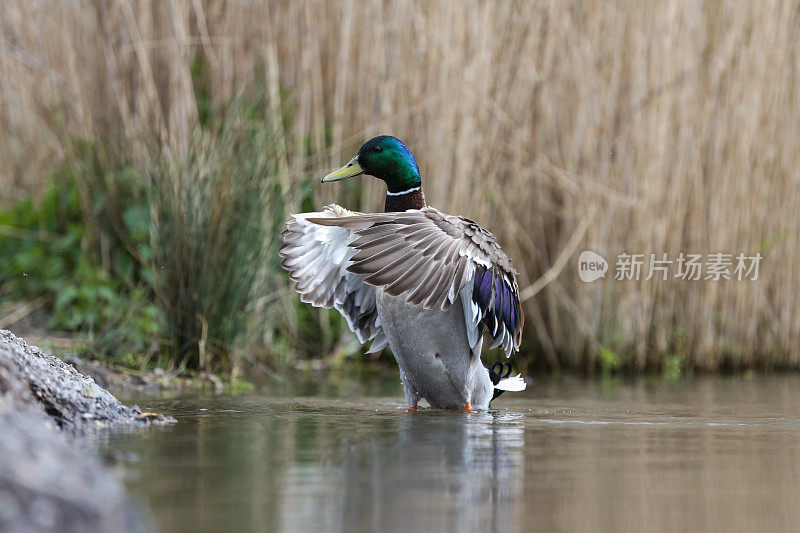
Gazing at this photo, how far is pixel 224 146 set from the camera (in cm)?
683

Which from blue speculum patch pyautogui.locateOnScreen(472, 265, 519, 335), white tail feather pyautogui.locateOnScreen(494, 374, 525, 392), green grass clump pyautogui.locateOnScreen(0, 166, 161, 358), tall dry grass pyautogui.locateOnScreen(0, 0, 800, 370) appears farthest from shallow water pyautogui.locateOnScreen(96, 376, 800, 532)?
tall dry grass pyautogui.locateOnScreen(0, 0, 800, 370)

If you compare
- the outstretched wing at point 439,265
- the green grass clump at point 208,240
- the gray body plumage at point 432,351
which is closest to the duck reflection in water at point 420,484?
the outstretched wing at point 439,265

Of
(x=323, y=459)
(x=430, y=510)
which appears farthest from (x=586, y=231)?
(x=430, y=510)

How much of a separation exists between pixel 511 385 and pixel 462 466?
7.67 feet

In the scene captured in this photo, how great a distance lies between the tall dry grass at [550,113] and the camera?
25.4ft

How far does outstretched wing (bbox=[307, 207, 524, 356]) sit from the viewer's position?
4832 millimetres

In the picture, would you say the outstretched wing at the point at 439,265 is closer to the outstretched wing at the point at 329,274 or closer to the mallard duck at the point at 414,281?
the mallard duck at the point at 414,281

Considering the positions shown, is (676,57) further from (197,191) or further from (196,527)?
(196,527)

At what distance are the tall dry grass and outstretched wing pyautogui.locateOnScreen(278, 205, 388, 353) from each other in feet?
6.65

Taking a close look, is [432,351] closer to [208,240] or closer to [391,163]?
[391,163]

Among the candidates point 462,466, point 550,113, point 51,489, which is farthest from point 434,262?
point 550,113

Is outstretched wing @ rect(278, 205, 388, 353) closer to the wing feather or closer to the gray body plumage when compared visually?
the wing feather

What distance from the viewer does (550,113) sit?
7.86 metres

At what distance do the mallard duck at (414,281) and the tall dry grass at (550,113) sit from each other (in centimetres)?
203
